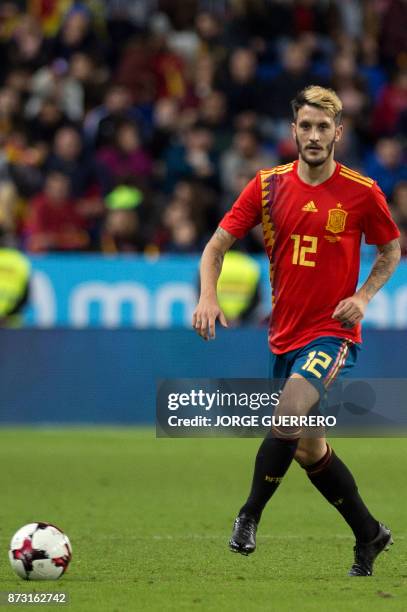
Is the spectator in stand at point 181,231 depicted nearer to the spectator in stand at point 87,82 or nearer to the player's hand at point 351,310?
the spectator in stand at point 87,82

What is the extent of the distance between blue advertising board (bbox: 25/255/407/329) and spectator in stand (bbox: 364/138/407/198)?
246 cm

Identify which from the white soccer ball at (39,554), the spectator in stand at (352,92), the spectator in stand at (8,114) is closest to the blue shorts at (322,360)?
the white soccer ball at (39,554)

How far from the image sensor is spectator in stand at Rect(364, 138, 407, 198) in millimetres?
16375

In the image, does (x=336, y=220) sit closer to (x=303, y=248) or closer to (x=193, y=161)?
(x=303, y=248)

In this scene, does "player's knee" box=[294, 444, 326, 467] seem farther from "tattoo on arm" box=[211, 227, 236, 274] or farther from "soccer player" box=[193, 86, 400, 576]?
"tattoo on arm" box=[211, 227, 236, 274]

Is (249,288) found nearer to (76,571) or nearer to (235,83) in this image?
(235,83)

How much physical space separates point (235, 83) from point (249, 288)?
3711mm

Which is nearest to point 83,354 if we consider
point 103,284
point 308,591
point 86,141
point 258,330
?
point 103,284

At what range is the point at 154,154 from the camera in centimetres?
1666

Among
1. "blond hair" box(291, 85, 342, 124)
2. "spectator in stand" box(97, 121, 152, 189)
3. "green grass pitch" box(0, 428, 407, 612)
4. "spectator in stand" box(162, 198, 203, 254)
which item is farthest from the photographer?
"spectator in stand" box(97, 121, 152, 189)

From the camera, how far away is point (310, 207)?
683cm

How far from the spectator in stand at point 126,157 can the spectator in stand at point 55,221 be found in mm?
856

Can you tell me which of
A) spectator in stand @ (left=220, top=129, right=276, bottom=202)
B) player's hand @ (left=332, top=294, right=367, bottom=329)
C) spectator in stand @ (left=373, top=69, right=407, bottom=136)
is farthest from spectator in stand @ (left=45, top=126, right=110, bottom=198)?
player's hand @ (left=332, top=294, right=367, bottom=329)

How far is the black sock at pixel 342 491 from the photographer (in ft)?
22.4
